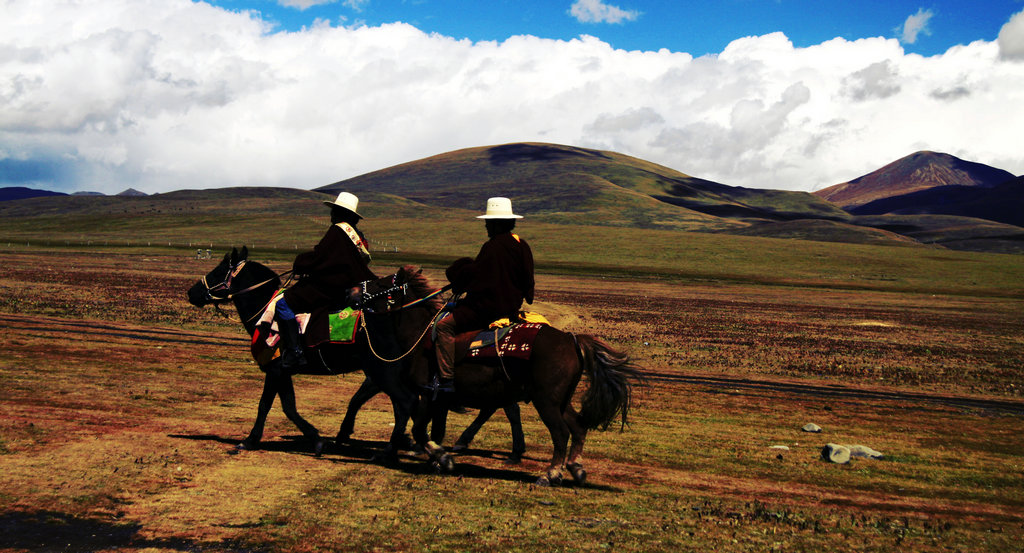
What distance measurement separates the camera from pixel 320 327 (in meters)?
10.8

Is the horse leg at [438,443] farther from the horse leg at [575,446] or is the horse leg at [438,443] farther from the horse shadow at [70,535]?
the horse shadow at [70,535]

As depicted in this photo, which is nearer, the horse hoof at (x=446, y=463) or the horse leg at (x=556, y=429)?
the horse leg at (x=556, y=429)

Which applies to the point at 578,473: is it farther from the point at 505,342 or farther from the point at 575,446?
the point at 505,342

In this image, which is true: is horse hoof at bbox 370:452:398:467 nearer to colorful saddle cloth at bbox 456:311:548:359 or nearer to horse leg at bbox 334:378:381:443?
horse leg at bbox 334:378:381:443

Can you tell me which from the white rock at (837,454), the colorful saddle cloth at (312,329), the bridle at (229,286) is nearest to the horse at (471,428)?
the colorful saddle cloth at (312,329)

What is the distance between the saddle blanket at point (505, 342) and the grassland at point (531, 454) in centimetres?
166

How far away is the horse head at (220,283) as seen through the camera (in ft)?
37.8

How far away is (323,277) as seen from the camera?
10789 millimetres

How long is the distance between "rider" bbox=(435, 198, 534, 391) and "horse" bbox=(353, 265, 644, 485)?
30 centimetres

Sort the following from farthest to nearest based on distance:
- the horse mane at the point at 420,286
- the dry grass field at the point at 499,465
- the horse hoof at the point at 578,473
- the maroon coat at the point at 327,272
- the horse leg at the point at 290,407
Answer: the horse leg at the point at 290,407, the horse mane at the point at 420,286, the maroon coat at the point at 327,272, the horse hoof at the point at 578,473, the dry grass field at the point at 499,465

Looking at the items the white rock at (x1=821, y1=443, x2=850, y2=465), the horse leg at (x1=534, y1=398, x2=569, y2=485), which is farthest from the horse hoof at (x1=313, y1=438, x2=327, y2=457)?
the white rock at (x1=821, y1=443, x2=850, y2=465)

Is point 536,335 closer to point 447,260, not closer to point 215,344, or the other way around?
point 215,344

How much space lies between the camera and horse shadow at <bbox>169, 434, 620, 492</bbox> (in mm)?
10086

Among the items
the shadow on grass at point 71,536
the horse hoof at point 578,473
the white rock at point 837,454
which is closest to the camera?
the shadow on grass at point 71,536
